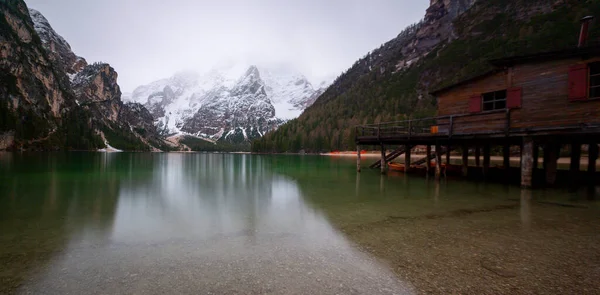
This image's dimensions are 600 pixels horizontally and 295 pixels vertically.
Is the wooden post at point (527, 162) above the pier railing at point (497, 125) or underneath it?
underneath

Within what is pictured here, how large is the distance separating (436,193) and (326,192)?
729 centimetres

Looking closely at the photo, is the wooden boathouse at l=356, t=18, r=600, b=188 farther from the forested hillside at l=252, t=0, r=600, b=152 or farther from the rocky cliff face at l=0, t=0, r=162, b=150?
the rocky cliff face at l=0, t=0, r=162, b=150

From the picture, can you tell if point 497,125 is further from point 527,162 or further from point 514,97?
point 527,162

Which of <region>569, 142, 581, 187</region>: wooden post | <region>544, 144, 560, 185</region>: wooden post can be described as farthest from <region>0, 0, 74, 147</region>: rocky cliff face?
<region>569, 142, 581, 187</region>: wooden post

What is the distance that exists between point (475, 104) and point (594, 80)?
683cm

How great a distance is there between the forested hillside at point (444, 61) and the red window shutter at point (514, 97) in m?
100.0

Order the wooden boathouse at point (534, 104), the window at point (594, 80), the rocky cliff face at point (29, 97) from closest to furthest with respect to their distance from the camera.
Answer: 1. the window at point (594, 80)
2. the wooden boathouse at point (534, 104)
3. the rocky cliff face at point (29, 97)

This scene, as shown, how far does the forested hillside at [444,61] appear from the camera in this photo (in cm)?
11194

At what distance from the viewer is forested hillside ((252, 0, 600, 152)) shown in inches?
4407

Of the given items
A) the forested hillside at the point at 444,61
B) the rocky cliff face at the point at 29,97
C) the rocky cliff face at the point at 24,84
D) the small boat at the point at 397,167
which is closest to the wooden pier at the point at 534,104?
the small boat at the point at 397,167

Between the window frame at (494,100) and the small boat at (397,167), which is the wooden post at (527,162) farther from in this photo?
the small boat at (397,167)

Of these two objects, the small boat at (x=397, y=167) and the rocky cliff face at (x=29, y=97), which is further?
the rocky cliff face at (x=29, y=97)

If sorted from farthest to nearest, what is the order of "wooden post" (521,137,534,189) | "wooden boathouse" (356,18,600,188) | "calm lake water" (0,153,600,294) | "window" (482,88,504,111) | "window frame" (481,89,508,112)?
"window" (482,88,504,111) → "window frame" (481,89,508,112) → "wooden post" (521,137,534,189) → "wooden boathouse" (356,18,600,188) → "calm lake water" (0,153,600,294)

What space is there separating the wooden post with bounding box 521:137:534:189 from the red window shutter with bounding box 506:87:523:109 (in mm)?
2476
